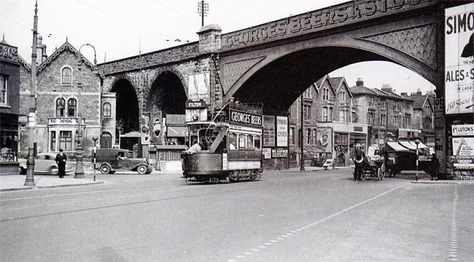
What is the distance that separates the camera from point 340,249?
22.9ft

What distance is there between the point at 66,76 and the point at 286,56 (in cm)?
2577

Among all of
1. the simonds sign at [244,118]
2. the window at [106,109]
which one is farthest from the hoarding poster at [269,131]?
the window at [106,109]

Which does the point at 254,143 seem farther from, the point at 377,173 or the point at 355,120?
the point at 355,120

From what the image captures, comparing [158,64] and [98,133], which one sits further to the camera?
[98,133]

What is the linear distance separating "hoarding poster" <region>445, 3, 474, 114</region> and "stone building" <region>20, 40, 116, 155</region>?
34.4 meters

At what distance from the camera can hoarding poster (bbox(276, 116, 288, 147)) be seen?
137ft

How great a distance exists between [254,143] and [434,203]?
495 inches

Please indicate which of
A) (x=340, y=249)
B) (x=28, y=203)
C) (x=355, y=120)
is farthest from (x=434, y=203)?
(x=355, y=120)

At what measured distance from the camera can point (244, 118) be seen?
79.6 feet

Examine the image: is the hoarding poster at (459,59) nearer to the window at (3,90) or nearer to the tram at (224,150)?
the tram at (224,150)

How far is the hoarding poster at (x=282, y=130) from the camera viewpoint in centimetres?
4162

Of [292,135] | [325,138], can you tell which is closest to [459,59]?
[292,135]

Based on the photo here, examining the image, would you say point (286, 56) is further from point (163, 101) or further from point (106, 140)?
point (106, 140)

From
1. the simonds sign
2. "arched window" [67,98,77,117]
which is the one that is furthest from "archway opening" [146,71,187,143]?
the simonds sign
